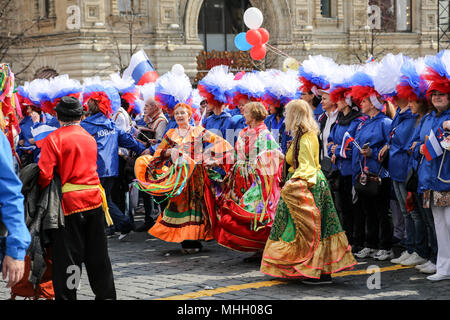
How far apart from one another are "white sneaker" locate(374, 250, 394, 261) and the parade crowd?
0.06ft

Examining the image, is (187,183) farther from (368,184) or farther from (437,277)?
(437,277)

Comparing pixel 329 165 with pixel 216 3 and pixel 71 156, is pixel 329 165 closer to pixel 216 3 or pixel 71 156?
pixel 71 156

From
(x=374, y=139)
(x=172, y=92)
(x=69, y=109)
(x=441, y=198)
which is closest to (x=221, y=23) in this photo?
(x=172, y=92)

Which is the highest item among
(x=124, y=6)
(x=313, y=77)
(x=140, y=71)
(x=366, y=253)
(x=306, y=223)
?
(x=124, y=6)

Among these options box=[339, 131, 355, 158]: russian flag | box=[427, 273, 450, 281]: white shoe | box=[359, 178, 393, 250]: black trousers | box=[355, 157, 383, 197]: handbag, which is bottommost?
box=[427, 273, 450, 281]: white shoe

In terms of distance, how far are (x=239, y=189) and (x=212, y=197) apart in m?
0.64

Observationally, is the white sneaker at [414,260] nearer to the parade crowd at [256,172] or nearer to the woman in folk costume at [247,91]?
the parade crowd at [256,172]

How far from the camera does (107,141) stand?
9578 millimetres

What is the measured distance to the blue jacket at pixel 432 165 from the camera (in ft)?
22.6

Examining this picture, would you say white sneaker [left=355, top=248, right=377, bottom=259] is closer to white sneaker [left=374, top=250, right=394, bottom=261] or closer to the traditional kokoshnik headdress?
white sneaker [left=374, top=250, right=394, bottom=261]

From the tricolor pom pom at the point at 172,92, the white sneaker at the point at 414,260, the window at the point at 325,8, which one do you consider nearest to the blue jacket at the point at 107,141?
the tricolor pom pom at the point at 172,92

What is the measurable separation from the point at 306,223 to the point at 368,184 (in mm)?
1567

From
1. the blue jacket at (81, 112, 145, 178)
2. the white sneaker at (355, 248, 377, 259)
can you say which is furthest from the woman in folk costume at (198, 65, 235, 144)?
the white sneaker at (355, 248, 377, 259)

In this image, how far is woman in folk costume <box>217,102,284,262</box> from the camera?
26.1 feet
